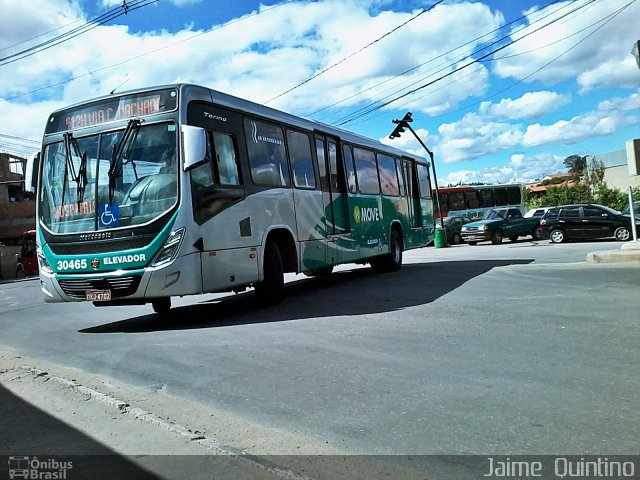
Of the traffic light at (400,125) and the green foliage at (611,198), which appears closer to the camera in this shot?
the traffic light at (400,125)

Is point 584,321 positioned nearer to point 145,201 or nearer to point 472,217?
point 145,201

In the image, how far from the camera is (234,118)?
979cm

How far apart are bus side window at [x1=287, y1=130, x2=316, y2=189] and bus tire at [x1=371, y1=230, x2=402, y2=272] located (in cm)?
456

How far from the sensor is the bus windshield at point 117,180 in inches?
334

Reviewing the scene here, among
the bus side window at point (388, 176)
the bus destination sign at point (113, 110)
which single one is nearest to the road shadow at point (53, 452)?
the bus destination sign at point (113, 110)

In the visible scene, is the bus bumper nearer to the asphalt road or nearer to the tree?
the asphalt road

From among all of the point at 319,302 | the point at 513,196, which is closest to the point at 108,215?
the point at 319,302

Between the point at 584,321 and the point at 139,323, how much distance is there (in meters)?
7.00

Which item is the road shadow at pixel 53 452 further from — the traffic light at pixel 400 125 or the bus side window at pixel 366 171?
the traffic light at pixel 400 125

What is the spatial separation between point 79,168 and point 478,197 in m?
36.4

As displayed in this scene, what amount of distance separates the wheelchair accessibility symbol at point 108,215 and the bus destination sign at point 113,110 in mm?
1374

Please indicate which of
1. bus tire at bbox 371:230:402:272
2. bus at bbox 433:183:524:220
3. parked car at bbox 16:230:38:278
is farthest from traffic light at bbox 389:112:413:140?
parked car at bbox 16:230:38:278

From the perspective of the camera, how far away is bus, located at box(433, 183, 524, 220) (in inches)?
1610

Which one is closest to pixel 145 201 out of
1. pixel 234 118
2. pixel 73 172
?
pixel 73 172
